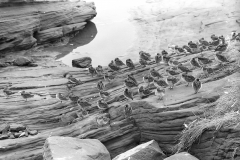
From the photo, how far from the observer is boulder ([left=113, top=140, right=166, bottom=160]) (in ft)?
36.1

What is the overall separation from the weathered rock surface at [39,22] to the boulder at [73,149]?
40.4 ft

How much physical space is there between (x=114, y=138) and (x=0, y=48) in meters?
A: 12.0

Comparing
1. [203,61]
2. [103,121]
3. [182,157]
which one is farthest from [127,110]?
[203,61]

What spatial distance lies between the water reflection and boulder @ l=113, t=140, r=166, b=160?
1357 cm

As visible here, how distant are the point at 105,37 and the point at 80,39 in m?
1.76

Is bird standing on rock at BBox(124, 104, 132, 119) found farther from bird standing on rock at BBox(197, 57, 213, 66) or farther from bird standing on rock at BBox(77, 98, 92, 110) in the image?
bird standing on rock at BBox(197, 57, 213, 66)

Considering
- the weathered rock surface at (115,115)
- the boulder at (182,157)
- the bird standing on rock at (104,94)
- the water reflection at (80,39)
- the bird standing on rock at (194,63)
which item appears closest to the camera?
the boulder at (182,157)

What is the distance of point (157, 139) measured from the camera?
12.7 meters

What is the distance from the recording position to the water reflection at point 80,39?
2500 centimetres

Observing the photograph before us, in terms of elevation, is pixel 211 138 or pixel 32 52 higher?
pixel 211 138

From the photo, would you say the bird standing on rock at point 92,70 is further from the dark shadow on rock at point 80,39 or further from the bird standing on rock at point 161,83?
the dark shadow on rock at point 80,39

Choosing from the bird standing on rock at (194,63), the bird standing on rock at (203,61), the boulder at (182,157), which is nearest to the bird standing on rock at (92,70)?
the bird standing on rock at (194,63)

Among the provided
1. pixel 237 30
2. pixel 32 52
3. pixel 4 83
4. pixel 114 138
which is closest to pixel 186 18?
pixel 237 30

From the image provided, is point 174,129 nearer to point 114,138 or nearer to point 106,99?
point 114,138
